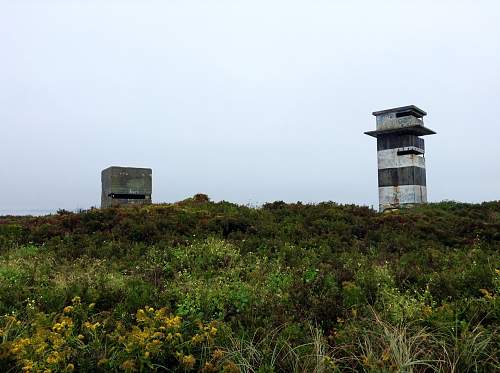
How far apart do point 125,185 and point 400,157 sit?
42.1ft

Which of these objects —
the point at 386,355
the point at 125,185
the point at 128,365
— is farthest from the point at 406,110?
the point at 128,365

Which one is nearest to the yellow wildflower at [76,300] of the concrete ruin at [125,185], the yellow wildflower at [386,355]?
the yellow wildflower at [386,355]

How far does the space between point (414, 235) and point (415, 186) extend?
31.8 feet

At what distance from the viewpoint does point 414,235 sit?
36.1ft

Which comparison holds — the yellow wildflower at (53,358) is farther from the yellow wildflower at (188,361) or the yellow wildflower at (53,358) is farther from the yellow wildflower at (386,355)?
the yellow wildflower at (386,355)

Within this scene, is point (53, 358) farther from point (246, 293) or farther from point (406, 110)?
point (406, 110)

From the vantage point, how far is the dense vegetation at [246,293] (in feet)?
13.7

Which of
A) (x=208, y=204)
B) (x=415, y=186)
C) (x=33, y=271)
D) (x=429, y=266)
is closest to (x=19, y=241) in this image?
(x=33, y=271)

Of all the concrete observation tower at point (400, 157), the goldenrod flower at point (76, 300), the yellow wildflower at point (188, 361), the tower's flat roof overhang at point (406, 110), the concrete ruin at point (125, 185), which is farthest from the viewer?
the tower's flat roof overhang at point (406, 110)

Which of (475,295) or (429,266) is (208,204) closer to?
(429,266)

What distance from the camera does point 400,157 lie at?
20.4m

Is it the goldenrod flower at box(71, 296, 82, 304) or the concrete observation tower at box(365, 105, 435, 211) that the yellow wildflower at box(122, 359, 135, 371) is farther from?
the concrete observation tower at box(365, 105, 435, 211)

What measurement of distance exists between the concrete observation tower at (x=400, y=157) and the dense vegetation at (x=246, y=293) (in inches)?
322

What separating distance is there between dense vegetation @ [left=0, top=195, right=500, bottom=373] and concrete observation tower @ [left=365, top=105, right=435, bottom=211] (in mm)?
8171
